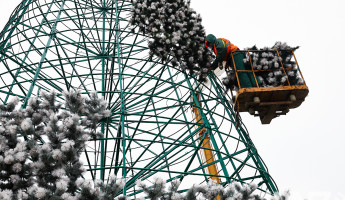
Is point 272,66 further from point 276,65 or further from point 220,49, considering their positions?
point 220,49

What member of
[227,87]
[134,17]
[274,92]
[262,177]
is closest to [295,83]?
[274,92]

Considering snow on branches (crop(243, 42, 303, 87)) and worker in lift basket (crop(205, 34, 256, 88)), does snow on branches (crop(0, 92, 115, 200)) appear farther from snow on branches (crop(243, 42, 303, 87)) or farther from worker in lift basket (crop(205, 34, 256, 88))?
snow on branches (crop(243, 42, 303, 87))

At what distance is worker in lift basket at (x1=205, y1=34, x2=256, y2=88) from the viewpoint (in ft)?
27.3

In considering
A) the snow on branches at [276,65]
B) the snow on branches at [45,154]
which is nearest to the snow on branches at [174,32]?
the snow on branches at [276,65]

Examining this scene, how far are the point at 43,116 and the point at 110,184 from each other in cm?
162

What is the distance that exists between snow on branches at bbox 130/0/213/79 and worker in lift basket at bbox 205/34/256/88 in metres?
0.19

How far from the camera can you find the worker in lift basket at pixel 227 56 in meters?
8.34

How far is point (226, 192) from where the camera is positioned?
4.52 metres

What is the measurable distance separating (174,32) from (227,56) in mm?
1526

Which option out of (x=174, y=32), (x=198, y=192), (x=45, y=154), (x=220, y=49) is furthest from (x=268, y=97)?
(x=45, y=154)

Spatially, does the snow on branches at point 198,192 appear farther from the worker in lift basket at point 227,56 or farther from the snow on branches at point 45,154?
the worker in lift basket at point 227,56

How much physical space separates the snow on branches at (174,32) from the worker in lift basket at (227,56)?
192 millimetres

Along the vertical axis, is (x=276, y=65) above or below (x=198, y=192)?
above

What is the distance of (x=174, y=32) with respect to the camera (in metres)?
8.66
